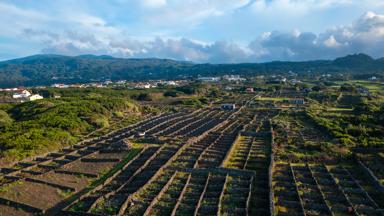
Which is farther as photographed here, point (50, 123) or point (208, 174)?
point (50, 123)

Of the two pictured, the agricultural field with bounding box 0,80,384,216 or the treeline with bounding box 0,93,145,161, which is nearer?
the agricultural field with bounding box 0,80,384,216

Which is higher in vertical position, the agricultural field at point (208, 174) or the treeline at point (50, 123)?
the treeline at point (50, 123)

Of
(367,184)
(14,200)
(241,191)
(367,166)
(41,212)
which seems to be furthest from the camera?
(367,166)

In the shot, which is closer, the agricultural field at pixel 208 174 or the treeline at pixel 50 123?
the agricultural field at pixel 208 174

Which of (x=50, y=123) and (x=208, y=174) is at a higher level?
(x=50, y=123)

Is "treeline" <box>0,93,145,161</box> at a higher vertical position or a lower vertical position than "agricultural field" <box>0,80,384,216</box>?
higher

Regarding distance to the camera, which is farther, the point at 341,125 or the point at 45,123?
the point at 341,125

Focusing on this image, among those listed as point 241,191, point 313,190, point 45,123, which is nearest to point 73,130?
point 45,123

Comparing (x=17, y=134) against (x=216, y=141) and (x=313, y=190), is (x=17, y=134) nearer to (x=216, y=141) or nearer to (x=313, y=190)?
(x=216, y=141)
